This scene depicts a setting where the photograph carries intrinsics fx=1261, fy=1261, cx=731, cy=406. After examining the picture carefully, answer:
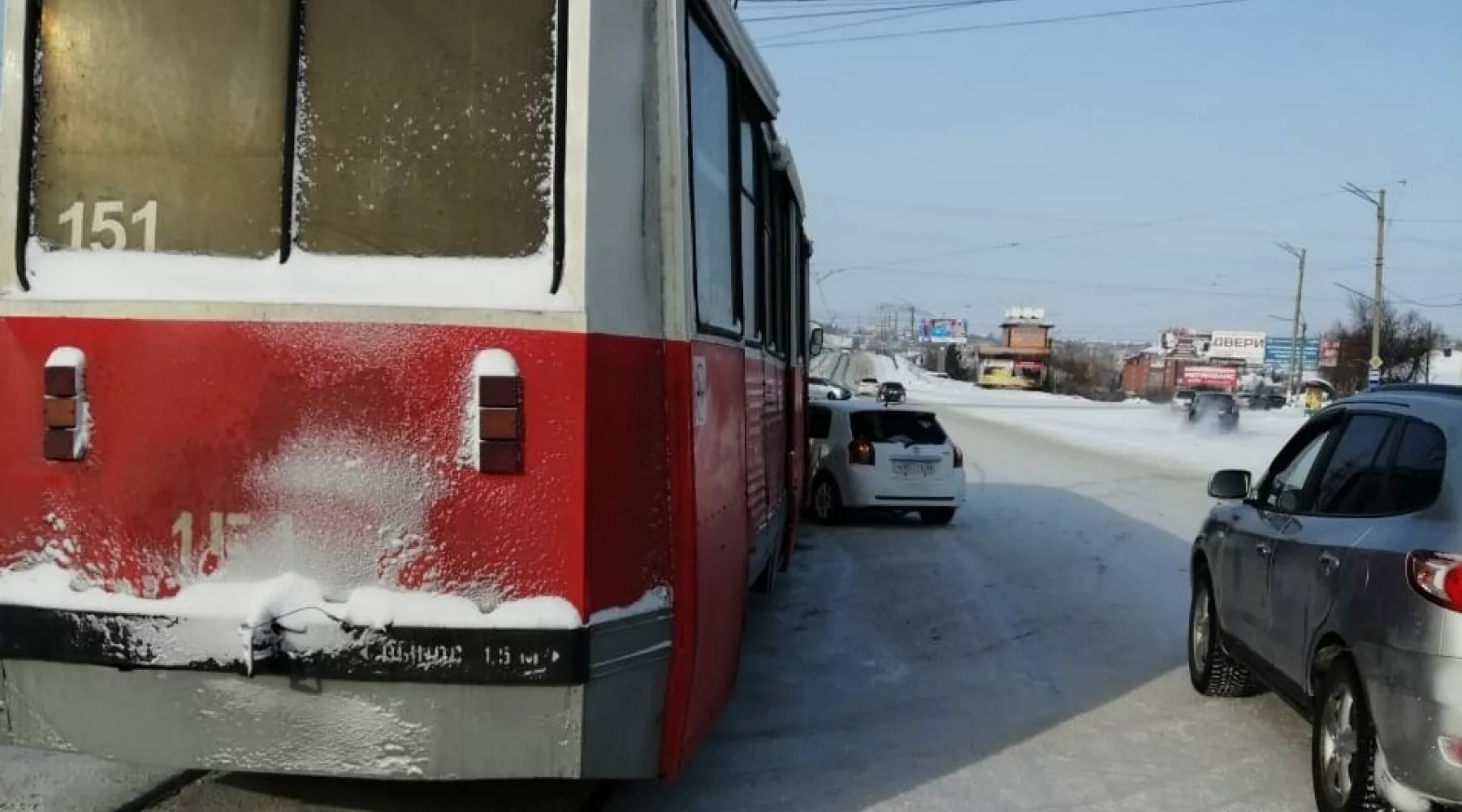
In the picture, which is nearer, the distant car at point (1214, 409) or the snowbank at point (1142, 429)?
the snowbank at point (1142, 429)

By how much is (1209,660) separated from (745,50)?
4208 mm

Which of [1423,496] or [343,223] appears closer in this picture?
[343,223]

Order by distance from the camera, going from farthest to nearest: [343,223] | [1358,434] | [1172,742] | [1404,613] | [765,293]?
[765,293] → [1172,742] → [1358,434] → [1404,613] → [343,223]

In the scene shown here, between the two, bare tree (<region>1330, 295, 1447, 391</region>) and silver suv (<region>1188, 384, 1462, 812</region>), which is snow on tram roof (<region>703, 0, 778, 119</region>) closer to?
silver suv (<region>1188, 384, 1462, 812</region>)

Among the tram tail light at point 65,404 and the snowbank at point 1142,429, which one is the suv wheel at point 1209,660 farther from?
the snowbank at point 1142,429

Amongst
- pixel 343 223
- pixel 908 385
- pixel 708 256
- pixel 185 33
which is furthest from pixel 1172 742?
pixel 908 385

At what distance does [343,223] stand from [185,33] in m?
0.76

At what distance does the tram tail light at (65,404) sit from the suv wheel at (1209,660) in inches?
219

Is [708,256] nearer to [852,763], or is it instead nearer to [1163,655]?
[852,763]

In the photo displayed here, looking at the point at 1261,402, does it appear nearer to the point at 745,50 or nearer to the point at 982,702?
the point at 982,702

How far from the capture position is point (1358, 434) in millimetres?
5625

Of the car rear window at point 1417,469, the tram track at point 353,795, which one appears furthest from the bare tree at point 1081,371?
the tram track at point 353,795

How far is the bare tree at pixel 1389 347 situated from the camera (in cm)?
7250

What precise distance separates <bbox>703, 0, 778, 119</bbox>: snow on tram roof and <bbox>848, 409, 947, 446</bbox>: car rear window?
347 inches
